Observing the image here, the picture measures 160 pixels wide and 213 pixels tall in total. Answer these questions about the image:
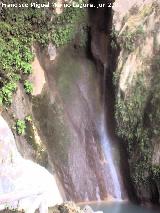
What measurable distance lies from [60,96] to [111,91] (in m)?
1.58

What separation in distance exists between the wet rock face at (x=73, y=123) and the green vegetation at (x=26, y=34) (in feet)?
1.89

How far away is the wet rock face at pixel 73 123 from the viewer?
13.4m

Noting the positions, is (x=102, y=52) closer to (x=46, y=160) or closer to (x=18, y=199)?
(x=46, y=160)

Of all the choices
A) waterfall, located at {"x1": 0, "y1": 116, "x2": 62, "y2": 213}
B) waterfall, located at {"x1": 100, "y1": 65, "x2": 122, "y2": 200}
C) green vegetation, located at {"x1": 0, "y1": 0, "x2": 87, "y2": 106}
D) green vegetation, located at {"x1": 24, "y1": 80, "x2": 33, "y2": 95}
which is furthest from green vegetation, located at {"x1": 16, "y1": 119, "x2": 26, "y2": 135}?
waterfall, located at {"x1": 100, "y1": 65, "x2": 122, "y2": 200}

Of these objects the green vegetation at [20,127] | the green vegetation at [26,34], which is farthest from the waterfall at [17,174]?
the green vegetation at [26,34]

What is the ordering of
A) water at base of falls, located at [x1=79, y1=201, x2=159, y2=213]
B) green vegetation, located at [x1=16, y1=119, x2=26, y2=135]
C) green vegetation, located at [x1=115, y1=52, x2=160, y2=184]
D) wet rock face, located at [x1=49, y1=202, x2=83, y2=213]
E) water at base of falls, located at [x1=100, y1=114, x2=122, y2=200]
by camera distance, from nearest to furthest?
wet rock face, located at [x1=49, y1=202, x2=83, y2=213], green vegetation, located at [x1=115, y1=52, x2=160, y2=184], water at base of falls, located at [x1=79, y1=201, x2=159, y2=213], green vegetation, located at [x1=16, y1=119, x2=26, y2=135], water at base of falls, located at [x1=100, y1=114, x2=122, y2=200]

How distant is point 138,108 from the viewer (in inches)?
489

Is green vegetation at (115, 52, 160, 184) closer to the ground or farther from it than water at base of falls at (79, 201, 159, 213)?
farther from it

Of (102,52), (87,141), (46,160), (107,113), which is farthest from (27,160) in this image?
(102,52)

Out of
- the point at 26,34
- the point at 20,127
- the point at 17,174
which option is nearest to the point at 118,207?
the point at 17,174

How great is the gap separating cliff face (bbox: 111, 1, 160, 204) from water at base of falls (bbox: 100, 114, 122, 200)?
3.02ft

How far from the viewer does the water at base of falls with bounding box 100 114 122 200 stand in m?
13.6

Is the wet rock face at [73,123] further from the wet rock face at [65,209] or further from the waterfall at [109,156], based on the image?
the wet rock face at [65,209]

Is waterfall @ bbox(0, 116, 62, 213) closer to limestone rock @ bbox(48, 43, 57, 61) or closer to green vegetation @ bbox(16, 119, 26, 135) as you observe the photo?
green vegetation @ bbox(16, 119, 26, 135)
